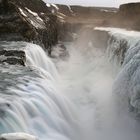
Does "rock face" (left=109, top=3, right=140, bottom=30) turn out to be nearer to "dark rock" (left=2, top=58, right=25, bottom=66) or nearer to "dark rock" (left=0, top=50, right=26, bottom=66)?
"dark rock" (left=0, top=50, right=26, bottom=66)

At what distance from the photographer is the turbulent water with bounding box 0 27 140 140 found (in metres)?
7.07

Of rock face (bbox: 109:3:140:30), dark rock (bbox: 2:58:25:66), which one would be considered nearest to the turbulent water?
dark rock (bbox: 2:58:25:66)

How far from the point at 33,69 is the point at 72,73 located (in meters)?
8.00

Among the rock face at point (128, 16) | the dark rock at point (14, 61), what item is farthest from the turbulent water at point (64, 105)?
the rock face at point (128, 16)

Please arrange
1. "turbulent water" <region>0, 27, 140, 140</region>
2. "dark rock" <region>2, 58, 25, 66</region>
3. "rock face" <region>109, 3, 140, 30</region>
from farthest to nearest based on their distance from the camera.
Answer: "rock face" <region>109, 3, 140, 30</region>, "dark rock" <region>2, 58, 25, 66</region>, "turbulent water" <region>0, 27, 140, 140</region>

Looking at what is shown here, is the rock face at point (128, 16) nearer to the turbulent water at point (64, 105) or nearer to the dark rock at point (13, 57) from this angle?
the turbulent water at point (64, 105)

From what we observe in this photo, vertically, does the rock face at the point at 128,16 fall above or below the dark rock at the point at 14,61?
below

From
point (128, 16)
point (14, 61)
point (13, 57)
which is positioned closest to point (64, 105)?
point (14, 61)

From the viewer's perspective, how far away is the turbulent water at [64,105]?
707 centimetres

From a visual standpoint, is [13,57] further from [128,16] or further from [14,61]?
[128,16]

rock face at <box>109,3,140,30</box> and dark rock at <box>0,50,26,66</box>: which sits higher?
dark rock at <box>0,50,26,66</box>

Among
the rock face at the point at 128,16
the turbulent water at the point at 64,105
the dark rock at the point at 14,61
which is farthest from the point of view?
the rock face at the point at 128,16

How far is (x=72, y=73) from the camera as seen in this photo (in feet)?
59.9

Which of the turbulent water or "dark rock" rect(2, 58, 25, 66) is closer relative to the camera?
the turbulent water
